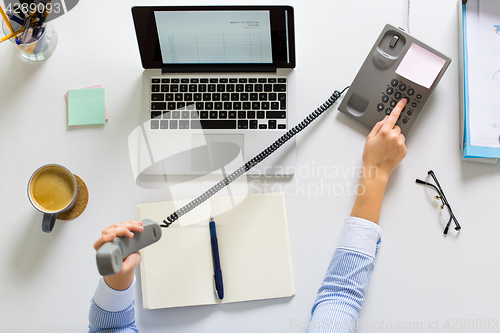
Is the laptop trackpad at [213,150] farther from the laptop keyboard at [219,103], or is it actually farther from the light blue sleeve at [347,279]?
the light blue sleeve at [347,279]

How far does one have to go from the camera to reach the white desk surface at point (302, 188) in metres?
0.85

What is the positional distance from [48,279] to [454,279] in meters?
1.03

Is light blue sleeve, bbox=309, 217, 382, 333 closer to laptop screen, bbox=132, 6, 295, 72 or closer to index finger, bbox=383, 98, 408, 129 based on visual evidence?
index finger, bbox=383, 98, 408, 129

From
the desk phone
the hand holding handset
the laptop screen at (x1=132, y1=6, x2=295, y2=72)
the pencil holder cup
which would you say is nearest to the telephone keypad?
the desk phone

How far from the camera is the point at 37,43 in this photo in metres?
0.91

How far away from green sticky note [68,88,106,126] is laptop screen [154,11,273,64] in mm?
213

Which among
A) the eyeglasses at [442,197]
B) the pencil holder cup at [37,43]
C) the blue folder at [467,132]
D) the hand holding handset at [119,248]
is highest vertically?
the pencil holder cup at [37,43]

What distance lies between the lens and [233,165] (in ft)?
2.86

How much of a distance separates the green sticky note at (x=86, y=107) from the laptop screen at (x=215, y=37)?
159 millimetres

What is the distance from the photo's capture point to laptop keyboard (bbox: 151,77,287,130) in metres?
0.88

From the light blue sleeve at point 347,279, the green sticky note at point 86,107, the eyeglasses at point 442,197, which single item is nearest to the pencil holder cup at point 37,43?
the green sticky note at point 86,107

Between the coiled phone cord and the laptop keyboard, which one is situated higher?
the laptop keyboard

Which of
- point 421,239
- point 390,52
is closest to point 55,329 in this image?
point 421,239

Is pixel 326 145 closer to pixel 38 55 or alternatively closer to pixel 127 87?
pixel 127 87
